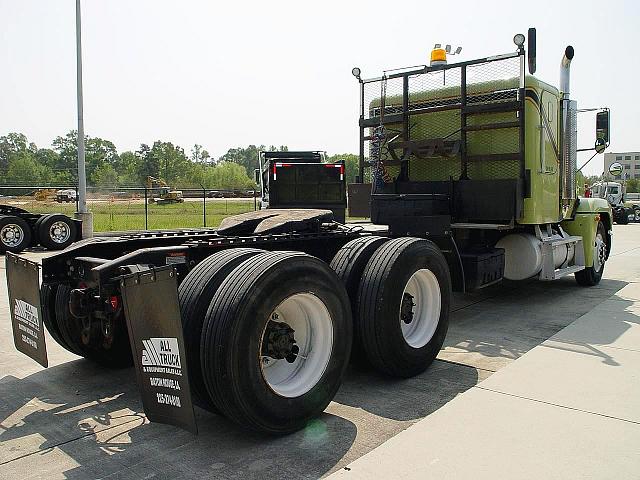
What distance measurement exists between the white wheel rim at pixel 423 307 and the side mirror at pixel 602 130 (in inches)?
203

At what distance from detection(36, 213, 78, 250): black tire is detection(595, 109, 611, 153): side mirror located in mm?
12168

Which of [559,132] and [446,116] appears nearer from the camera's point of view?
[446,116]

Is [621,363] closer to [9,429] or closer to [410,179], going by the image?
[410,179]

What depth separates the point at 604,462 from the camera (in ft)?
10.7

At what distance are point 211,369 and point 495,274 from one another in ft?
16.8

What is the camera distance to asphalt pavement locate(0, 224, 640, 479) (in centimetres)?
341

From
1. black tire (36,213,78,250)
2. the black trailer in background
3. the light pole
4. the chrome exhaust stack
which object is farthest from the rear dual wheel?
the light pole

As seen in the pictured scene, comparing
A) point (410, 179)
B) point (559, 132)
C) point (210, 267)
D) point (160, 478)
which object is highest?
point (559, 132)

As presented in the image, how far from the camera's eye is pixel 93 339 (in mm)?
5043

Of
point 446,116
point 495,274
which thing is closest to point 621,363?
point 495,274

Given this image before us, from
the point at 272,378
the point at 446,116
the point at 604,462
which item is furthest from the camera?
the point at 446,116

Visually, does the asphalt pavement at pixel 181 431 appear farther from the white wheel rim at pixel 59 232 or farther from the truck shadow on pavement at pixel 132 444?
the white wheel rim at pixel 59 232

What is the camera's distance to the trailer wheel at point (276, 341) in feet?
11.5

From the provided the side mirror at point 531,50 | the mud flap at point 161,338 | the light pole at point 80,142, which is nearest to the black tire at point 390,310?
the mud flap at point 161,338
